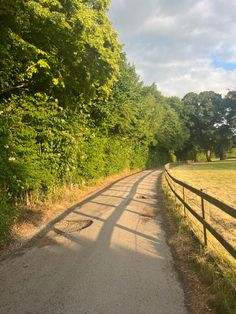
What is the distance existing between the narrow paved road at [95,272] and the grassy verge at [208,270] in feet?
1.20

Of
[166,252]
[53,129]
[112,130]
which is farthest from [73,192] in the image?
[112,130]

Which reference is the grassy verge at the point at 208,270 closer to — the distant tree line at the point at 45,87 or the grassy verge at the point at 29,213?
the grassy verge at the point at 29,213

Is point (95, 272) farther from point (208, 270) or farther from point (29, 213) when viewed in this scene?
point (29, 213)

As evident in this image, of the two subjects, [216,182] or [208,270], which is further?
[216,182]

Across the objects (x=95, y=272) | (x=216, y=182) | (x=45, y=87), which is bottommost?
(x=95, y=272)

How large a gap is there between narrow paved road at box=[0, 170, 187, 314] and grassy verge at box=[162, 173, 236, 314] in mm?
366

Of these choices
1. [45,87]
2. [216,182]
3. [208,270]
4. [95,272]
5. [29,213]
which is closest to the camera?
[208,270]

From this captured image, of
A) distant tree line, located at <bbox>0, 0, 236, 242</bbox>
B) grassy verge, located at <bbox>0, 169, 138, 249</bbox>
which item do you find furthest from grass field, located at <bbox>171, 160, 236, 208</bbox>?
distant tree line, located at <bbox>0, 0, 236, 242</bbox>

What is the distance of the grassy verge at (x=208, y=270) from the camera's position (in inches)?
175

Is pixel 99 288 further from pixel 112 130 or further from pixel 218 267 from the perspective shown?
pixel 112 130

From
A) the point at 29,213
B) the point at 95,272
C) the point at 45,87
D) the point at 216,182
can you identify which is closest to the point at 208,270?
the point at 95,272

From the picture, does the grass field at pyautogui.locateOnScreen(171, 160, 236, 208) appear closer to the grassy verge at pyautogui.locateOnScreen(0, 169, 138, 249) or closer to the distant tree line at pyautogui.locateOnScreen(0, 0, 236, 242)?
the grassy verge at pyautogui.locateOnScreen(0, 169, 138, 249)

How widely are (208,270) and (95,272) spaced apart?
78.3 inches

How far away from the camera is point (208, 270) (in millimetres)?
5484
